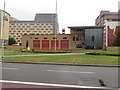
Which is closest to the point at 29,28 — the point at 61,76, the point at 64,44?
the point at 64,44

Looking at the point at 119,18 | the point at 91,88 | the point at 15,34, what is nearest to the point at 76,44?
the point at 119,18

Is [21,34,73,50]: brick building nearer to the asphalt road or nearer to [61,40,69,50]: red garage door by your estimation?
[61,40,69,50]: red garage door

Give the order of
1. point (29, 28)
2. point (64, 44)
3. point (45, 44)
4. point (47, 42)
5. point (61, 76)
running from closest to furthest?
point (61, 76)
point (64, 44)
point (47, 42)
point (45, 44)
point (29, 28)

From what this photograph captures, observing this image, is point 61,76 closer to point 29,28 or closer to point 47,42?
point 47,42

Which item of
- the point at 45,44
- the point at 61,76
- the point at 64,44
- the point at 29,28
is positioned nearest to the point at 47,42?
the point at 45,44

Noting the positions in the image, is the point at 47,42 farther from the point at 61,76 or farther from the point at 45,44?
the point at 61,76

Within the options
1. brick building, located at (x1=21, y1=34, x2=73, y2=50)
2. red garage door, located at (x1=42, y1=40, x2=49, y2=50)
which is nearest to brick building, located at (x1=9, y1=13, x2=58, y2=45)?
brick building, located at (x1=21, y1=34, x2=73, y2=50)

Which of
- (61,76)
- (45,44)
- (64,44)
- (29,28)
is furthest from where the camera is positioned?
(29,28)

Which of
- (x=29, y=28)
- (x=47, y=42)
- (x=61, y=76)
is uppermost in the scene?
(x=29, y=28)

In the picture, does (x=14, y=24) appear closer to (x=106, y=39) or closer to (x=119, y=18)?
(x=119, y=18)

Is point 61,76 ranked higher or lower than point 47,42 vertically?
lower

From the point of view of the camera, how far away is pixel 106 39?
75625 mm

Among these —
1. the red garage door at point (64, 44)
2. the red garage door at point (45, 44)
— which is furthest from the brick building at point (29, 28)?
the red garage door at point (64, 44)

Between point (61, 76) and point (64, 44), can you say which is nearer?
point (61, 76)
